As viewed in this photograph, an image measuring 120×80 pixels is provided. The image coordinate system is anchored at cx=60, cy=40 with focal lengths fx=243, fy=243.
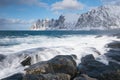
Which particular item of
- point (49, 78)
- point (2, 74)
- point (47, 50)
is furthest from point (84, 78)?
point (47, 50)

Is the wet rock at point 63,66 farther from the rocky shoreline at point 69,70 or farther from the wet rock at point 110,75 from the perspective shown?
the wet rock at point 110,75

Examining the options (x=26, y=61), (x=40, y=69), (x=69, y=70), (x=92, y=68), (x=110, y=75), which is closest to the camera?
(x=110, y=75)

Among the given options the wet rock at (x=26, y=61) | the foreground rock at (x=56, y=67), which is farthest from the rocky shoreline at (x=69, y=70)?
the wet rock at (x=26, y=61)

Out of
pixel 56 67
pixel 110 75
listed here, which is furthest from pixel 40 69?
pixel 110 75

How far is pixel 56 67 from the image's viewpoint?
14.6 metres

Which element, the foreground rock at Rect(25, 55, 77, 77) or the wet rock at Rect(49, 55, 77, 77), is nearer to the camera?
the foreground rock at Rect(25, 55, 77, 77)

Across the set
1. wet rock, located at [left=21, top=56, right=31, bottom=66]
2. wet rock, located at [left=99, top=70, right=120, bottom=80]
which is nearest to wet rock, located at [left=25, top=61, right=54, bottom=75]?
wet rock, located at [left=99, top=70, right=120, bottom=80]

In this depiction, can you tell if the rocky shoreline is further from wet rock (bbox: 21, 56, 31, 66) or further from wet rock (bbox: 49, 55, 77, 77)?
wet rock (bbox: 21, 56, 31, 66)

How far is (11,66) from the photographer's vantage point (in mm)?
19719

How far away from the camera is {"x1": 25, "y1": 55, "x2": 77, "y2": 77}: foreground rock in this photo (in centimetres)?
1393

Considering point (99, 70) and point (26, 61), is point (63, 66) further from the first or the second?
point (26, 61)

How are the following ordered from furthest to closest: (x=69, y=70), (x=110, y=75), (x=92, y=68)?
(x=92, y=68)
(x=69, y=70)
(x=110, y=75)

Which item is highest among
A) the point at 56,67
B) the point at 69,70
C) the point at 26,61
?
the point at 56,67

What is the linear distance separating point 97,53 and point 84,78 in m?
13.1
